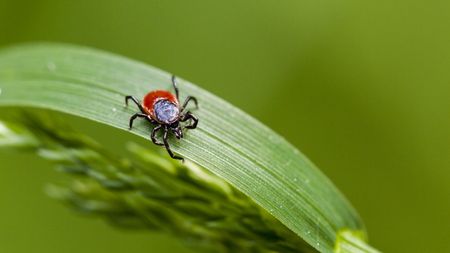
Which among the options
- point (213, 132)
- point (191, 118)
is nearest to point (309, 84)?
point (191, 118)

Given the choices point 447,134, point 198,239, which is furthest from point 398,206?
point 198,239

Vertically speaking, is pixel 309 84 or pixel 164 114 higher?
pixel 309 84

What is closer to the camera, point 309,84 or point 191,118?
point 191,118

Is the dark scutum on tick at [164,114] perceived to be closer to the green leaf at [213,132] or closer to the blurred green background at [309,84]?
the green leaf at [213,132]

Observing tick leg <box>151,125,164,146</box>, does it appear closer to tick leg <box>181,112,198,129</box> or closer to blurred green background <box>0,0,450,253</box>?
tick leg <box>181,112,198,129</box>

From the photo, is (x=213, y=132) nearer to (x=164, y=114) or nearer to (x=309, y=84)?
(x=164, y=114)

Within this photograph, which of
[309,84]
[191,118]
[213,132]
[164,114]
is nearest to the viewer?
[213,132]

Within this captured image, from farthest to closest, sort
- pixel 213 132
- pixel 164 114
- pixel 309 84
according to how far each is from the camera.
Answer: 1. pixel 309 84
2. pixel 164 114
3. pixel 213 132
